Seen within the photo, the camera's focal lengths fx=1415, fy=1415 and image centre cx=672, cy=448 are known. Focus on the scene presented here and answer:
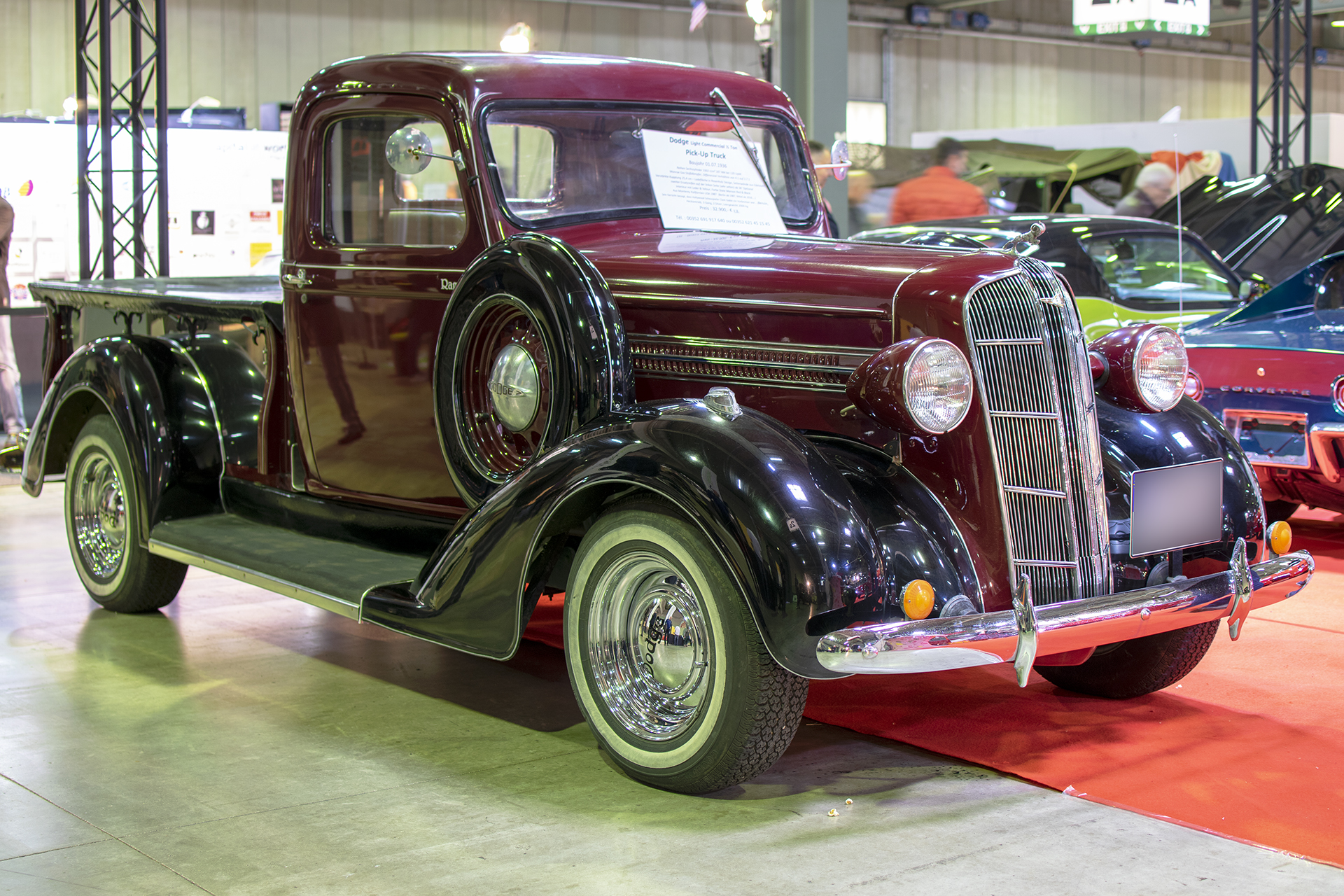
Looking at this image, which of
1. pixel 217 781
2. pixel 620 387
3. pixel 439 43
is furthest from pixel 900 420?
pixel 439 43

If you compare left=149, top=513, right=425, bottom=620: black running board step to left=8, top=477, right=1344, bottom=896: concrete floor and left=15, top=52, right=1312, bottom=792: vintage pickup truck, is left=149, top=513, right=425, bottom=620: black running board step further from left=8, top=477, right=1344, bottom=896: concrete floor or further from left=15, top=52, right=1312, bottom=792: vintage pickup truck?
left=8, top=477, right=1344, bottom=896: concrete floor

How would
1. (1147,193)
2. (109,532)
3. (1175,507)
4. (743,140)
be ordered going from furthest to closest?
(1147,193)
(109,532)
(743,140)
(1175,507)

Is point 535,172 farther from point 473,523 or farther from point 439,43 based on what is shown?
point 439,43

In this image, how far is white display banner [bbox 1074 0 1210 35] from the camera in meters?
12.5

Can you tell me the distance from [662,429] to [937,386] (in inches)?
24.1

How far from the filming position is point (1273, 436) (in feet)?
18.1

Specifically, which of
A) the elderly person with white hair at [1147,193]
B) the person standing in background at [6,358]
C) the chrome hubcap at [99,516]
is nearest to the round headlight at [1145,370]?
the chrome hubcap at [99,516]

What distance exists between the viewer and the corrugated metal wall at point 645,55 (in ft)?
55.4

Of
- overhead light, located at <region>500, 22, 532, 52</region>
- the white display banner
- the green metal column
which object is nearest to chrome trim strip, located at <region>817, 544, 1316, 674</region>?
the green metal column

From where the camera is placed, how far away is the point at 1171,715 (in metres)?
3.80

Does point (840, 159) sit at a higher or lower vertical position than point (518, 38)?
lower

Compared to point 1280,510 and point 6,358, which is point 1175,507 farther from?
point 6,358

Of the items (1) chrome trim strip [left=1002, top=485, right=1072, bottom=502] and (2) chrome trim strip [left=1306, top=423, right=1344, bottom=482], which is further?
(2) chrome trim strip [left=1306, top=423, right=1344, bottom=482]

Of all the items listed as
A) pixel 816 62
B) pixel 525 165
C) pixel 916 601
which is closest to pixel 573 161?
pixel 525 165
